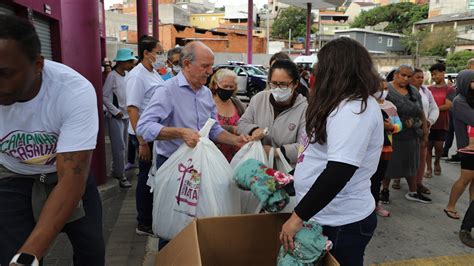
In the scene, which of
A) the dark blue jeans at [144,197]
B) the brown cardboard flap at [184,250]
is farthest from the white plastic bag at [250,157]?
the dark blue jeans at [144,197]

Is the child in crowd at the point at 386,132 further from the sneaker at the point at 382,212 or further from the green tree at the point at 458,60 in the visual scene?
the green tree at the point at 458,60

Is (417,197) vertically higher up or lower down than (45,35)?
lower down

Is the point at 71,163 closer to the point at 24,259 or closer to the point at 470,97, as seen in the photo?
the point at 24,259

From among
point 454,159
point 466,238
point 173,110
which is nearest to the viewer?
point 173,110

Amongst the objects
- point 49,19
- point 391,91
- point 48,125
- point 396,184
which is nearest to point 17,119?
point 48,125

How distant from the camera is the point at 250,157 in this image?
7.88ft

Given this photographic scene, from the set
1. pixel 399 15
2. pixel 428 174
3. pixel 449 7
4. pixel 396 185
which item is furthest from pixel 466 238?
pixel 399 15

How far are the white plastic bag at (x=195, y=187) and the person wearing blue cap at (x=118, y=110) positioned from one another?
2.69 metres

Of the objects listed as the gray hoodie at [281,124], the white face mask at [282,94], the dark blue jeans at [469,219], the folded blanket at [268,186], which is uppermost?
the white face mask at [282,94]

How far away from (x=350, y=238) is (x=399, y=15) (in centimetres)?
7046

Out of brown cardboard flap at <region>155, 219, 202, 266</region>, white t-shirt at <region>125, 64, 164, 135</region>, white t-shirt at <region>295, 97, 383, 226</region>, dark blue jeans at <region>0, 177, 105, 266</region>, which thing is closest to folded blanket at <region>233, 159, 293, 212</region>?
white t-shirt at <region>295, 97, 383, 226</region>

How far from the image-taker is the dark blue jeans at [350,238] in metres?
1.70

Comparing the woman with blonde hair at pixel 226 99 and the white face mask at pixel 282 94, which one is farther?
the woman with blonde hair at pixel 226 99

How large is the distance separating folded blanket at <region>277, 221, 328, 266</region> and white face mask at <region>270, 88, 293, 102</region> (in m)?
1.31
